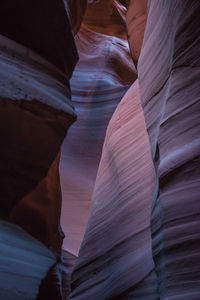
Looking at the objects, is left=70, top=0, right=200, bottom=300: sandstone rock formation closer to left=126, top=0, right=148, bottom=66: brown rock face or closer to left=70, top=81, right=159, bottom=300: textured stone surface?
left=70, top=81, right=159, bottom=300: textured stone surface

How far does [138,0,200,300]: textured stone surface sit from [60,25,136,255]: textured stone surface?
5566 millimetres

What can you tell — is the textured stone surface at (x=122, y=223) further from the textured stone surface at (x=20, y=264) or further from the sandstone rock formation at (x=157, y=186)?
the textured stone surface at (x=20, y=264)

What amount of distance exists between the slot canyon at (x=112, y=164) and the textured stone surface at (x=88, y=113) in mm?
2212

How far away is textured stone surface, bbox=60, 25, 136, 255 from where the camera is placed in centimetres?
845

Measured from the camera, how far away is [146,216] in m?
3.44

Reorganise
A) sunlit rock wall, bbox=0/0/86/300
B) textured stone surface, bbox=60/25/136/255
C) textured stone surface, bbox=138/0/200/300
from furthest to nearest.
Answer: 1. textured stone surface, bbox=60/25/136/255
2. sunlit rock wall, bbox=0/0/86/300
3. textured stone surface, bbox=138/0/200/300

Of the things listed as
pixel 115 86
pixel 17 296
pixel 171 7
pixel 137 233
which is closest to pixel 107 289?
pixel 137 233

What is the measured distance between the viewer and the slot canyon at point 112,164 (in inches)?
90.9

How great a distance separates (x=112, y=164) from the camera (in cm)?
448

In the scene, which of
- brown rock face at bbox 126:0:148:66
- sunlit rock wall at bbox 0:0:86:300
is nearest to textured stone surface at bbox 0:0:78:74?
sunlit rock wall at bbox 0:0:86:300

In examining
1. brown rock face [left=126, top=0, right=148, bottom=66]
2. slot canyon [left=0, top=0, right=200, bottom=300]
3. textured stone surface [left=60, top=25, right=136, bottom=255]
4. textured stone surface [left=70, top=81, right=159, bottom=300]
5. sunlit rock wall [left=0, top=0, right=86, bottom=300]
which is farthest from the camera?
textured stone surface [left=60, top=25, right=136, bottom=255]

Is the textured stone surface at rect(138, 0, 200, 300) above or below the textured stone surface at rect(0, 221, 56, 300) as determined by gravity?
above

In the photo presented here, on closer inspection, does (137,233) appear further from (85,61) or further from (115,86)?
(85,61)

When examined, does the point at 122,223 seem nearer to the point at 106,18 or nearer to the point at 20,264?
the point at 20,264
